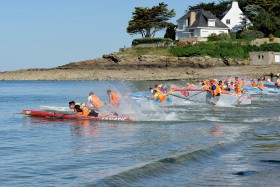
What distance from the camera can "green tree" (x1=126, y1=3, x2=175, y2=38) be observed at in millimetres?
95750

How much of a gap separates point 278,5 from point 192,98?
62.2 meters

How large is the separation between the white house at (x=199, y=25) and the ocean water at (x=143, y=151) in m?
65.5

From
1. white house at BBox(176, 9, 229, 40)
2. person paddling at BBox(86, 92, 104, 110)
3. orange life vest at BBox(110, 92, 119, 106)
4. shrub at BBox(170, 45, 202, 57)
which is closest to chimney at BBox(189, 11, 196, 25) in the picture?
white house at BBox(176, 9, 229, 40)

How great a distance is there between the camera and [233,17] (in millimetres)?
96750

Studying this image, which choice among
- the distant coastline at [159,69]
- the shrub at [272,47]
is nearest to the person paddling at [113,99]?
the distant coastline at [159,69]

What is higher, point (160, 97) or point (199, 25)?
point (199, 25)

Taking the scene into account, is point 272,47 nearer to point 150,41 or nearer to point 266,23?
point 266,23

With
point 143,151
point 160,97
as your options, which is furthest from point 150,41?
point 143,151

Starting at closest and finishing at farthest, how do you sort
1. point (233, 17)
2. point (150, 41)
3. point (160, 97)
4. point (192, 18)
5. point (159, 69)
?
point (160, 97), point (159, 69), point (150, 41), point (192, 18), point (233, 17)

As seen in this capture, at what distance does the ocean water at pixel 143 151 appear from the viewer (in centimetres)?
1255

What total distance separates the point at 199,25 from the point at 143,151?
A: 76.5 meters

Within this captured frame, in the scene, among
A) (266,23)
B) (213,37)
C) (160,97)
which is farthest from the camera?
(213,37)

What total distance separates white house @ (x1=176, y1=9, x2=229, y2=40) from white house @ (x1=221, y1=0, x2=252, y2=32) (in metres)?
3.64

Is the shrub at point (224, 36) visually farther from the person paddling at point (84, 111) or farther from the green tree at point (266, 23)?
the person paddling at point (84, 111)
